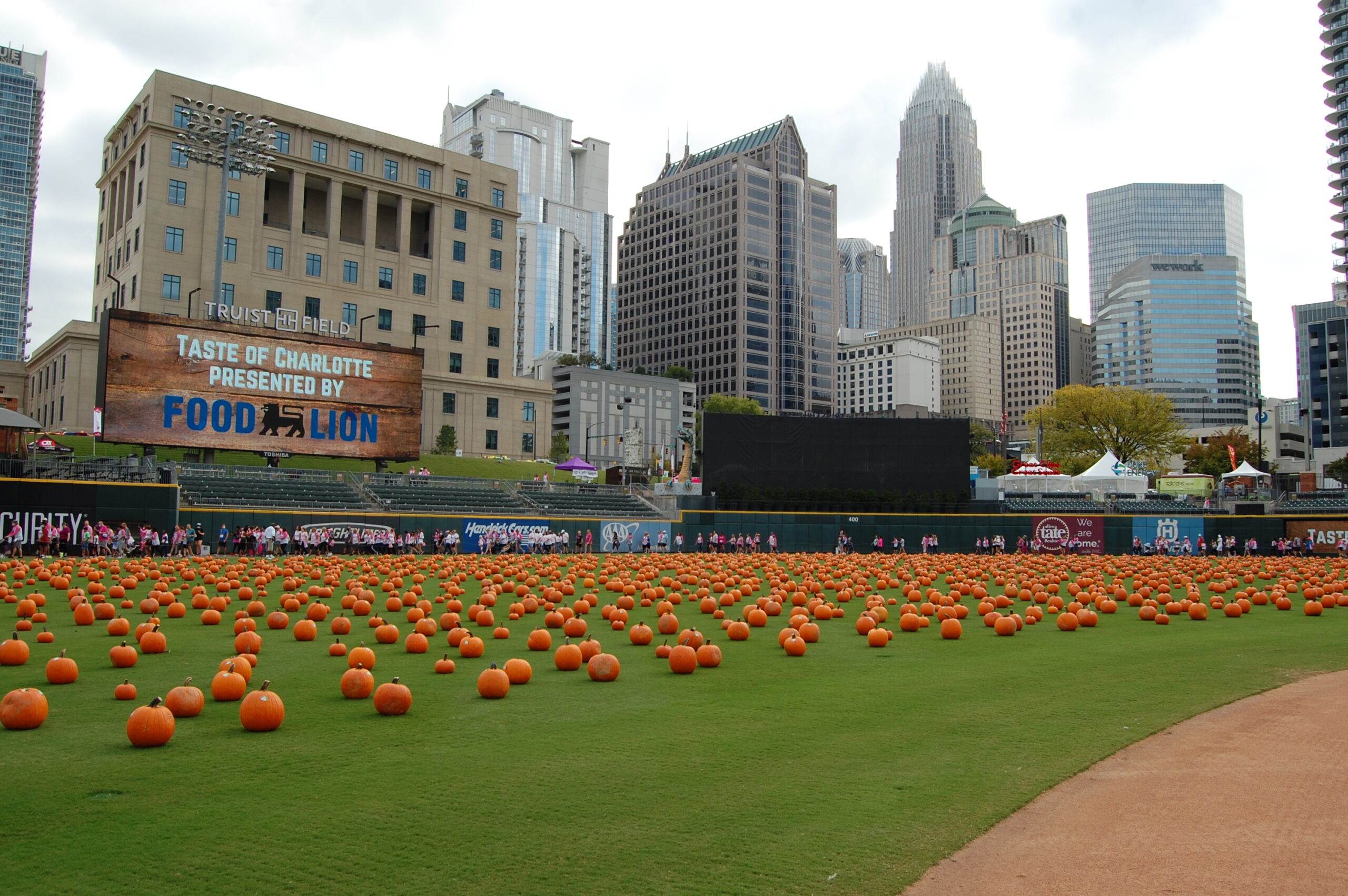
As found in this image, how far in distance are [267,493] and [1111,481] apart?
57087 millimetres

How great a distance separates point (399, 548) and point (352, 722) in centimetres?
3750

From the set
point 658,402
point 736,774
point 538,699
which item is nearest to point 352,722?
point 538,699

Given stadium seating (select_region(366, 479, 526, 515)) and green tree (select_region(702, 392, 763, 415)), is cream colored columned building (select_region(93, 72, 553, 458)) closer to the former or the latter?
stadium seating (select_region(366, 479, 526, 515))

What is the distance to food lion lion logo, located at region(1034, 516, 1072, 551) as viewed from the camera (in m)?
59.6

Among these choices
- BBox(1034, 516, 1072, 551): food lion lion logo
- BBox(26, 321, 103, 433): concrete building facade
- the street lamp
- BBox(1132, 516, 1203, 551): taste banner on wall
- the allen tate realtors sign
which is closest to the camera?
the allen tate realtors sign

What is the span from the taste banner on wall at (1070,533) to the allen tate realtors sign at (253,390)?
125 feet

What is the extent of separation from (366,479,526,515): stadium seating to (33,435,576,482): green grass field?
11.6 feet

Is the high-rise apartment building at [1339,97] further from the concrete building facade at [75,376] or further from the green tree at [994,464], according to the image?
the concrete building facade at [75,376]

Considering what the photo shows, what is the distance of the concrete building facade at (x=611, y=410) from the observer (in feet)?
547

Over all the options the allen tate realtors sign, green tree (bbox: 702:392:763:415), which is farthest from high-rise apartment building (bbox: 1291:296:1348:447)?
the allen tate realtors sign

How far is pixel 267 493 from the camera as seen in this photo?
151 ft

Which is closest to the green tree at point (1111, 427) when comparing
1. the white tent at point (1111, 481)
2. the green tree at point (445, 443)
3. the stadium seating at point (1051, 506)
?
the white tent at point (1111, 481)

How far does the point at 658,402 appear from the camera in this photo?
579 ft

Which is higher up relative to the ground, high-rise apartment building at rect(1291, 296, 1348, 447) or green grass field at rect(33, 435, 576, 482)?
high-rise apartment building at rect(1291, 296, 1348, 447)
